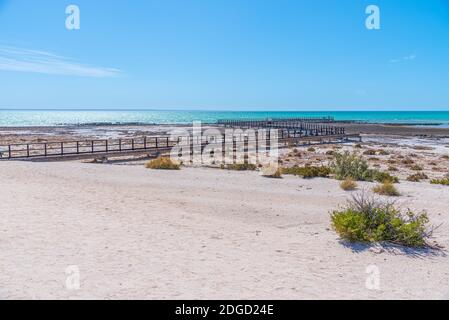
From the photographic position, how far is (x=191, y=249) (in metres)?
7.20

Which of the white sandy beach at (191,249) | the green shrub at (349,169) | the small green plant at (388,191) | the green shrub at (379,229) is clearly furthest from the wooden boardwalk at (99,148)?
the green shrub at (379,229)

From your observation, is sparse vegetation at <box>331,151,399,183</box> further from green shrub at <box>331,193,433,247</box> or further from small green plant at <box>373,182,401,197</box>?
green shrub at <box>331,193,433,247</box>

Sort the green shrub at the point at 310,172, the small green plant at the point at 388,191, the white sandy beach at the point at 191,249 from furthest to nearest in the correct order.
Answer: the green shrub at the point at 310,172, the small green plant at the point at 388,191, the white sandy beach at the point at 191,249

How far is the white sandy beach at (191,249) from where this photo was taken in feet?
18.0

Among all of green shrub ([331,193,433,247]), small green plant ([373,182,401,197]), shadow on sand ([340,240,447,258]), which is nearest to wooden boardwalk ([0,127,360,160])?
small green plant ([373,182,401,197])

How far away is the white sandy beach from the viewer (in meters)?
5.50

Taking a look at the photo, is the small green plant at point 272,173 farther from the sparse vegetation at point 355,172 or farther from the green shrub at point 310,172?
the sparse vegetation at point 355,172

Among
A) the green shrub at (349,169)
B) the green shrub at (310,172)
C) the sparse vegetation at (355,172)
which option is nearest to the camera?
the sparse vegetation at (355,172)

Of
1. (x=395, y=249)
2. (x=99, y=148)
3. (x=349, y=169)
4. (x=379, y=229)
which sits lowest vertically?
(x=395, y=249)

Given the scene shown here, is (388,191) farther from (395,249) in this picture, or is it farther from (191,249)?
(191,249)

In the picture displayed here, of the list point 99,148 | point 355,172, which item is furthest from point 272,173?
point 99,148

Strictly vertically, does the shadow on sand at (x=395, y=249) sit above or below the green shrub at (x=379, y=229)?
below

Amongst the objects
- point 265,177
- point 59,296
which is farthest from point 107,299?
point 265,177
